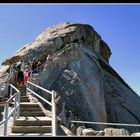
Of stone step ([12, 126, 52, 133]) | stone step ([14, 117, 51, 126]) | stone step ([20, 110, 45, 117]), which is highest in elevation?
stone step ([20, 110, 45, 117])

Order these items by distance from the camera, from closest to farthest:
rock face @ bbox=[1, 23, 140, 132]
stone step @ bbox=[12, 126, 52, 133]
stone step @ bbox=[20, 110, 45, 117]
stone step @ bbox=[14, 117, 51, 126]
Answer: stone step @ bbox=[12, 126, 52, 133] → stone step @ bbox=[14, 117, 51, 126] → stone step @ bbox=[20, 110, 45, 117] → rock face @ bbox=[1, 23, 140, 132]

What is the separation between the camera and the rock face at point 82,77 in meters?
25.0

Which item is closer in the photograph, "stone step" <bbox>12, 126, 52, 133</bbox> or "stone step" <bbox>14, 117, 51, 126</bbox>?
"stone step" <bbox>12, 126, 52, 133</bbox>

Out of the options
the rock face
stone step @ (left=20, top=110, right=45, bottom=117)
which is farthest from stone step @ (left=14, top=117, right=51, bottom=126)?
the rock face

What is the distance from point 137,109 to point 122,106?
1980mm

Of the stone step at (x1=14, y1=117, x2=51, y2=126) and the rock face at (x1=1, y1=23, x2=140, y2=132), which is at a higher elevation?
the rock face at (x1=1, y1=23, x2=140, y2=132)

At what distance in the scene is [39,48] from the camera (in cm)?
2872

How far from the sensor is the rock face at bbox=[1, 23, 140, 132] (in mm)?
24984

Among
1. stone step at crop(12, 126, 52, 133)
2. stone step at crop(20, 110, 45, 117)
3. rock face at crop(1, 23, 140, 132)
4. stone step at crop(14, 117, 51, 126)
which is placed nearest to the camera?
stone step at crop(12, 126, 52, 133)

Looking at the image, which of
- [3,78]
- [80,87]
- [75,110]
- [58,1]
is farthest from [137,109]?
[58,1]

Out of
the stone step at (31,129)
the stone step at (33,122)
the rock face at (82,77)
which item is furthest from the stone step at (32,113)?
the rock face at (82,77)

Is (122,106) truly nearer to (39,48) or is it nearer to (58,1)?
(39,48)

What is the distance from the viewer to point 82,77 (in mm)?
29031

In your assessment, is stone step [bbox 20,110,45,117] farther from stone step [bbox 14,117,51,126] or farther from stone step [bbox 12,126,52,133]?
stone step [bbox 12,126,52,133]
